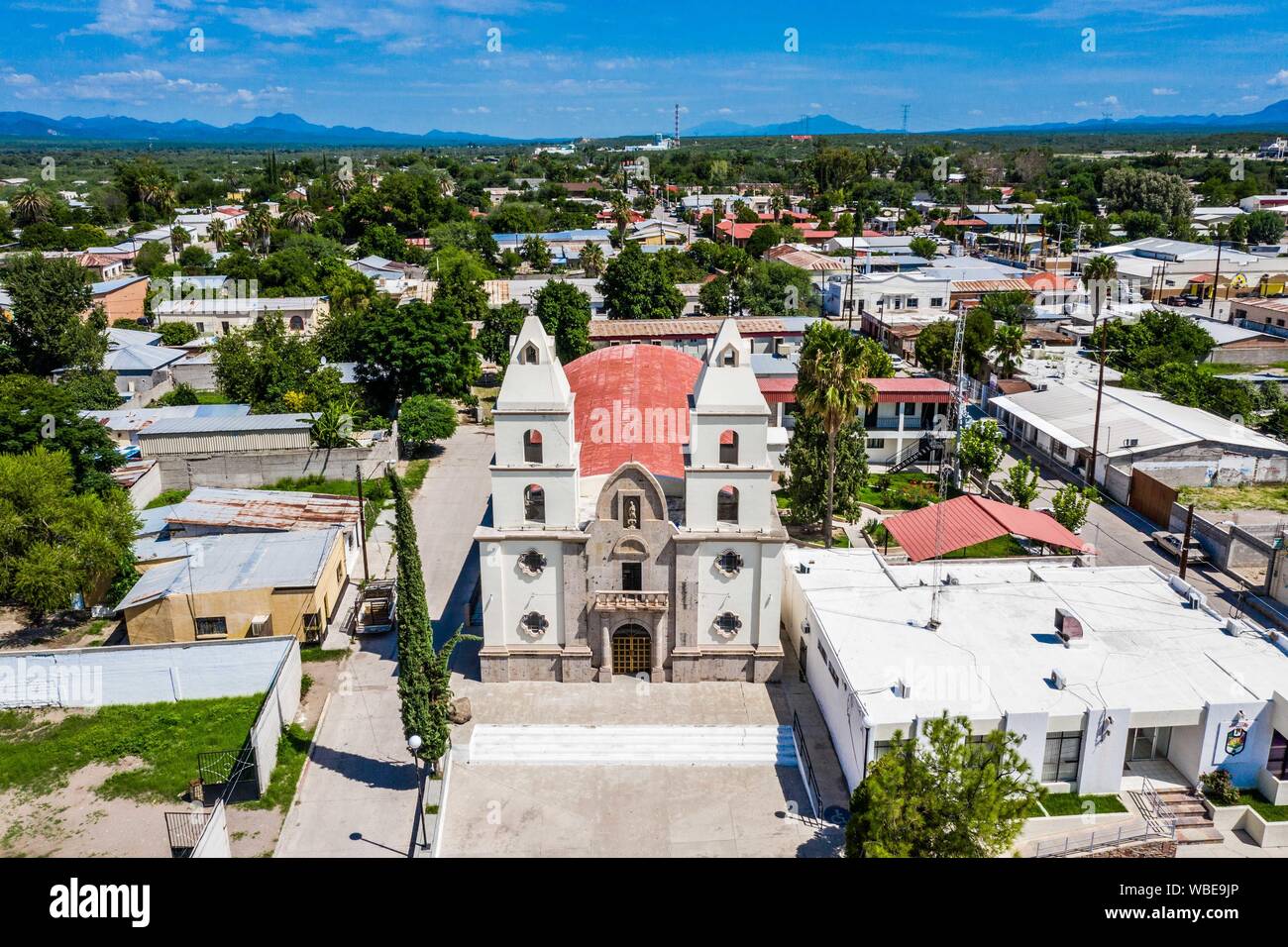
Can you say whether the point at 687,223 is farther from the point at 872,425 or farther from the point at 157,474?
the point at 157,474

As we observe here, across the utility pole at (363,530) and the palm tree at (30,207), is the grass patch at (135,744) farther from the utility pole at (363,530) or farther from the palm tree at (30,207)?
the palm tree at (30,207)

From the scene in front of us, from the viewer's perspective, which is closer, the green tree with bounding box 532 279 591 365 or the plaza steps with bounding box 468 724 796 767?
the plaza steps with bounding box 468 724 796 767

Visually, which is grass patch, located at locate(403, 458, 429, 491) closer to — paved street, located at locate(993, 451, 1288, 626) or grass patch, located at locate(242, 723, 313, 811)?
grass patch, located at locate(242, 723, 313, 811)

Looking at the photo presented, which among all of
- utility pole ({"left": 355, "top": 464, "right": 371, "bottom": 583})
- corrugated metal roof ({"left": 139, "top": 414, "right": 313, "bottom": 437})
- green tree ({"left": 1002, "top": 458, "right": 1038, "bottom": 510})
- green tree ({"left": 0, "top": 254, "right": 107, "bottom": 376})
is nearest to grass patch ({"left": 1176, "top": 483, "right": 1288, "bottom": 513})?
green tree ({"left": 1002, "top": 458, "right": 1038, "bottom": 510})

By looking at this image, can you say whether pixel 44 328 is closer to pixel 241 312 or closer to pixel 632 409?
pixel 241 312

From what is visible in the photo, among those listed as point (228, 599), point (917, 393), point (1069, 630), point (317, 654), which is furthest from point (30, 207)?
point (1069, 630)

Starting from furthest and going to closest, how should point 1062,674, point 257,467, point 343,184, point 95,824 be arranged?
point 343,184 < point 257,467 < point 1062,674 < point 95,824

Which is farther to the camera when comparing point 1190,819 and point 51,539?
point 51,539
